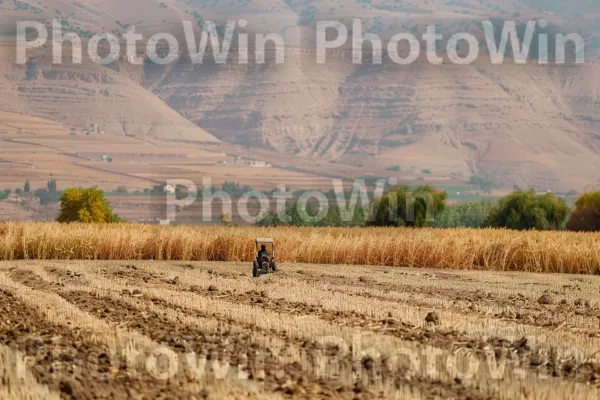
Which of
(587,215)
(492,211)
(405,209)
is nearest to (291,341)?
(587,215)

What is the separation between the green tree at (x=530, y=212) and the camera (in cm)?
7694

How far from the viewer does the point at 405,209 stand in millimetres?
76500

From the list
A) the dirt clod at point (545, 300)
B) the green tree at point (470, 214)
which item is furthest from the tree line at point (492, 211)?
the dirt clod at point (545, 300)

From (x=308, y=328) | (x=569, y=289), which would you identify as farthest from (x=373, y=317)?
(x=569, y=289)

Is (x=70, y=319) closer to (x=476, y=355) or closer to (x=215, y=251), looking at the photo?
(x=476, y=355)

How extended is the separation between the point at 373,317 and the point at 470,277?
37.3 ft

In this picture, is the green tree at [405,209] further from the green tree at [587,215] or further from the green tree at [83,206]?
the green tree at [83,206]

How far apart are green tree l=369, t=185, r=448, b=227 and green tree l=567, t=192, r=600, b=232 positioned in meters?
11.1

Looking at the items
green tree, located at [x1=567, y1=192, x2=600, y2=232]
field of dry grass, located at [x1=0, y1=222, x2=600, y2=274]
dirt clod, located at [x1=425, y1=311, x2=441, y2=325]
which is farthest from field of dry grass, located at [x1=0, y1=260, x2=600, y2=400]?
green tree, located at [x1=567, y1=192, x2=600, y2=232]

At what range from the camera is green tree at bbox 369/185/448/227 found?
7519 centimetres

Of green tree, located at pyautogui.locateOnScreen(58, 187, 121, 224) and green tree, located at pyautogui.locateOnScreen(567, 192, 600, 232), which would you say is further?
green tree, located at pyautogui.locateOnScreen(567, 192, 600, 232)

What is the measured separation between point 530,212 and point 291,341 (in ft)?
220

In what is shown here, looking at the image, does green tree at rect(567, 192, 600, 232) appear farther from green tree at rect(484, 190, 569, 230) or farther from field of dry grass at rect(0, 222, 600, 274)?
field of dry grass at rect(0, 222, 600, 274)

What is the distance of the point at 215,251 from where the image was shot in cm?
3203
